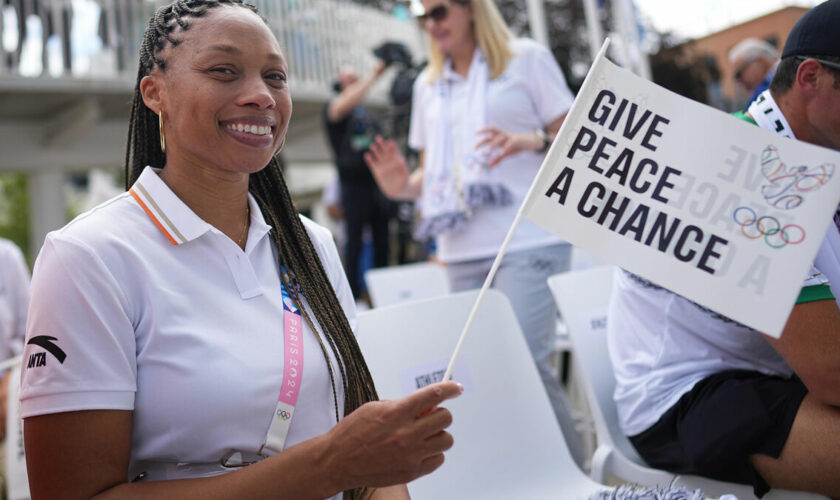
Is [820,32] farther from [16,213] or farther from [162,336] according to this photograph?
[16,213]

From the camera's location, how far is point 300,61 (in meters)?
9.48

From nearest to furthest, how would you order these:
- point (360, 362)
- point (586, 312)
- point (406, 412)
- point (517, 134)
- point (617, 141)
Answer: point (406, 412) < point (617, 141) < point (360, 362) < point (586, 312) < point (517, 134)

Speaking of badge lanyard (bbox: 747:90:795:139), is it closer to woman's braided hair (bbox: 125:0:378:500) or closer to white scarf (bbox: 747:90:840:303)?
white scarf (bbox: 747:90:840:303)

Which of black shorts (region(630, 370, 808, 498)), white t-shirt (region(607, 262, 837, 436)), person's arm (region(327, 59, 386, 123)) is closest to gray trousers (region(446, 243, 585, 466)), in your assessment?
white t-shirt (region(607, 262, 837, 436))

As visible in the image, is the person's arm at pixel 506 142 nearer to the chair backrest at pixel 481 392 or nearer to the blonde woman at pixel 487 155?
the blonde woman at pixel 487 155

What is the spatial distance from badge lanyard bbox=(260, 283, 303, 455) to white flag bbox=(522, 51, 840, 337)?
473mm

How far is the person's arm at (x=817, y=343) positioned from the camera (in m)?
1.42

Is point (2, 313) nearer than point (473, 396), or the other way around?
point (473, 396)

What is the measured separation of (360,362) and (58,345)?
1.83 feet

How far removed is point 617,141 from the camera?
123 cm

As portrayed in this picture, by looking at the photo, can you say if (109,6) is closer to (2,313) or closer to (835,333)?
(2,313)

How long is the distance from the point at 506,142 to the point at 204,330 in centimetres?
147

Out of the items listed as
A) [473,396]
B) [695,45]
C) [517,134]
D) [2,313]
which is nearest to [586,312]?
[473,396]

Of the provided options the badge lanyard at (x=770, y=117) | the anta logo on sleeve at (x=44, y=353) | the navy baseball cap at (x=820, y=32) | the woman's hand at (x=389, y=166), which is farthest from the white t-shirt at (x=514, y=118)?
the anta logo on sleeve at (x=44, y=353)
